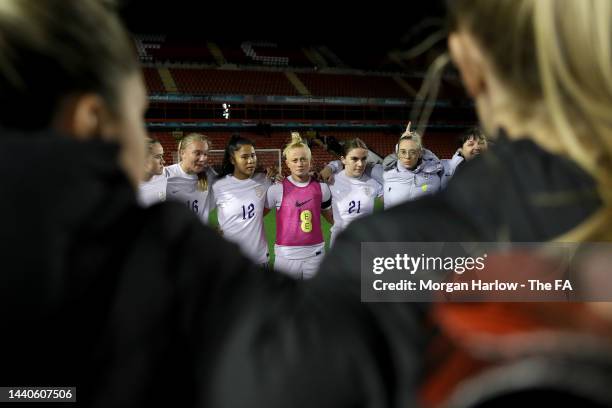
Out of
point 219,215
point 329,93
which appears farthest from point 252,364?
point 329,93

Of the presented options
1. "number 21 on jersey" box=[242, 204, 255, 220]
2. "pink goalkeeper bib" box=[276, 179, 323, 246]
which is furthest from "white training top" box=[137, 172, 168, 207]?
"pink goalkeeper bib" box=[276, 179, 323, 246]

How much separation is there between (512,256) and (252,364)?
11.8 inches

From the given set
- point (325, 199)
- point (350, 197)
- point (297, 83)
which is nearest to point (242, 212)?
point (325, 199)

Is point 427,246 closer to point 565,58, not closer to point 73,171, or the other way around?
point 565,58

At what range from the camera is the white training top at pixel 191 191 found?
16.1ft

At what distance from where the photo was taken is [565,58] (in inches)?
19.7

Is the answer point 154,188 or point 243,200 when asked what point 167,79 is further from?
point 243,200

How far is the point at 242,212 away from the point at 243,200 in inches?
5.2

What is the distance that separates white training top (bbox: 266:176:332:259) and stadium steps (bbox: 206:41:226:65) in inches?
772

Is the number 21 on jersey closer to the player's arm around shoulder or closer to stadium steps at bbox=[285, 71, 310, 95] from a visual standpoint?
the player's arm around shoulder

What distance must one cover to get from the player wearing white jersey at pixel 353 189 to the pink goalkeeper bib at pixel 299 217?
1.42ft

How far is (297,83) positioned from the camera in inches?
912

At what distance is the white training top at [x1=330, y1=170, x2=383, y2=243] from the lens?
5445mm

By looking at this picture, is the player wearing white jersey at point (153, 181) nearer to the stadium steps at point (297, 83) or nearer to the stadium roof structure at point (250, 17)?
the stadium roof structure at point (250, 17)
